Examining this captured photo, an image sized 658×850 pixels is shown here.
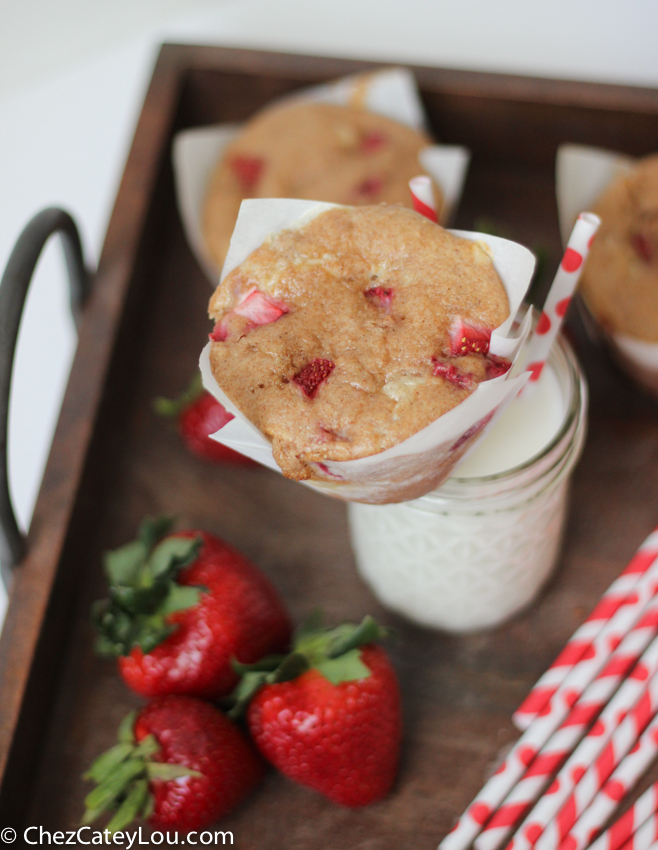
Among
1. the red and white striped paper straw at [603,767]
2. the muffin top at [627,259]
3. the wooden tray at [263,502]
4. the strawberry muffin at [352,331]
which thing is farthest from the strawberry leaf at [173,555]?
the muffin top at [627,259]

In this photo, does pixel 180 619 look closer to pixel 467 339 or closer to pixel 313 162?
pixel 467 339

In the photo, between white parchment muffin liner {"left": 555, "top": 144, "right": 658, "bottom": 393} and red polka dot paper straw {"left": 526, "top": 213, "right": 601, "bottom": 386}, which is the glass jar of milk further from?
white parchment muffin liner {"left": 555, "top": 144, "right": 658, "bottom": 393}

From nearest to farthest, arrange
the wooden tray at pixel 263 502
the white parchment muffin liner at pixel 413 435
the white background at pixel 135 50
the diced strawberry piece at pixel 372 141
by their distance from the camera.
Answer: the white parchment muffin liner at pixel 413 435 < the wooden tray at pixel 263 502 < the diced strawberry piece at pixel 372 141 < the white background at pixel 135 50

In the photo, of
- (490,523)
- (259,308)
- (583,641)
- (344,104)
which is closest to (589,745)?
(583,641)

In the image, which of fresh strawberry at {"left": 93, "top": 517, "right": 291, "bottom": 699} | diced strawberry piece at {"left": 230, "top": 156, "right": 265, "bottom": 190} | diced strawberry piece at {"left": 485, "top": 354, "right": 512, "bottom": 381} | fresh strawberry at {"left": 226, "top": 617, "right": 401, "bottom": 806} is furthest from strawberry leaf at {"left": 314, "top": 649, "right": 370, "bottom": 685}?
diced strawberry piece at {"left": 230, "top": 156, "right": 265, "bottom": 190}

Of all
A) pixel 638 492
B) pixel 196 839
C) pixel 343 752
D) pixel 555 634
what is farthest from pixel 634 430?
pixel 196 839

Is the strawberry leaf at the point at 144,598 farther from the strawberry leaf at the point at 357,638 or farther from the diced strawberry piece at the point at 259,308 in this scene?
the diced strawberry piece at the point at 259,308
